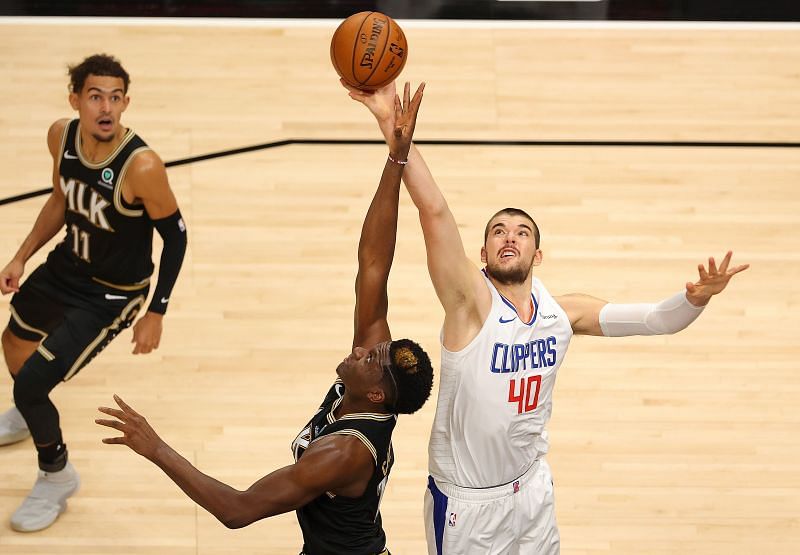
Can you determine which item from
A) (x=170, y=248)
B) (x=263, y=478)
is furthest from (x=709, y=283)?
(x=170, y=248)

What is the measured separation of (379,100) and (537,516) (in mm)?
1613

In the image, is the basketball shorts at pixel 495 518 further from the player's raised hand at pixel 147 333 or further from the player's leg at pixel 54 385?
the player's leg at pixel 54 385

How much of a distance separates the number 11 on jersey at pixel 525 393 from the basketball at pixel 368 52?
115 centimetres

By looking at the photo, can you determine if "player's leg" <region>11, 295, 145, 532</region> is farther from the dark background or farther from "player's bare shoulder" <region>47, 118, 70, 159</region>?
the dark background

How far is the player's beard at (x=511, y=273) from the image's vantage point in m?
4.12

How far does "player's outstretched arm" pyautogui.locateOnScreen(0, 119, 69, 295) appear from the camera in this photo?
16.6ft

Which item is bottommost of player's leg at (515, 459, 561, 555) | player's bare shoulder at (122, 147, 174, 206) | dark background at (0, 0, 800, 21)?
player's leg at (515, 459, 561, 555)

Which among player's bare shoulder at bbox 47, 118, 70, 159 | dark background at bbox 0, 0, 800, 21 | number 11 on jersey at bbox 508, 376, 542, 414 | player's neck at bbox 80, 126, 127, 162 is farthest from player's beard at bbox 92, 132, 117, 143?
dark background at bbox 0, 0, 800, 21

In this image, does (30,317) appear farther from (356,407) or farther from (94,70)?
(356,407)

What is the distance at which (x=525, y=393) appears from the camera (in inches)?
162

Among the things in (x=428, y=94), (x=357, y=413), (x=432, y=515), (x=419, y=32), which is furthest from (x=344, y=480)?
(x=419, y=32)

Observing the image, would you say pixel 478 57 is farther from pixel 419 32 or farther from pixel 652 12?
pixel 652 12

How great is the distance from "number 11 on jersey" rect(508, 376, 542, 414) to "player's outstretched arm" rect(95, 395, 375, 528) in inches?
26.4

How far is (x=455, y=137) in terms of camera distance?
728cm
